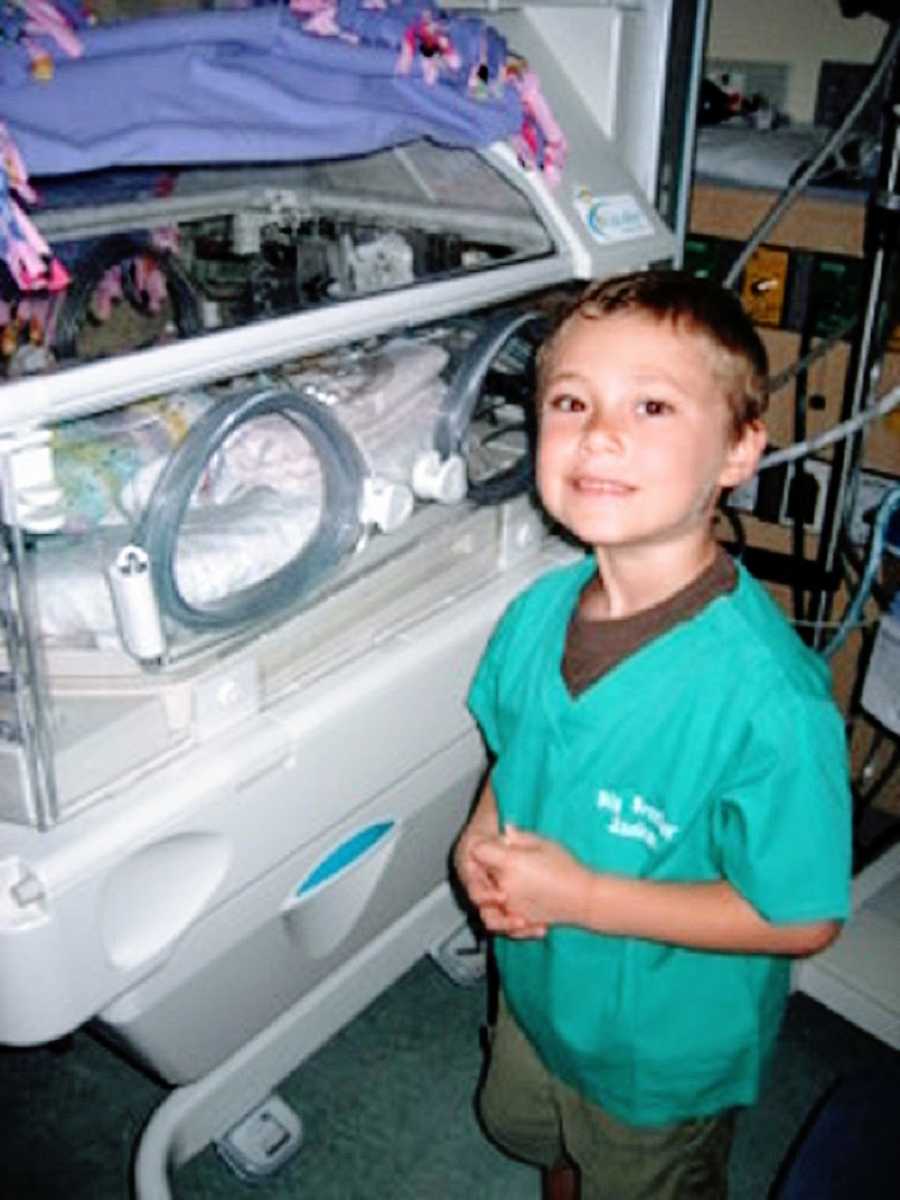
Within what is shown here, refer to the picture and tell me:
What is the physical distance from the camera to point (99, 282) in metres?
1.58

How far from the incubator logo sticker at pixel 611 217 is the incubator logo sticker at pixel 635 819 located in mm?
666

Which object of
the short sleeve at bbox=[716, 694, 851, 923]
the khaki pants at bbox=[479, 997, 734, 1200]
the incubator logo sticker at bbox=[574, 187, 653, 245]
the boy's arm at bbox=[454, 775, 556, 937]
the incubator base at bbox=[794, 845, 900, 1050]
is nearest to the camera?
the short sleeve at bbox=[716, 694, 851, 923]

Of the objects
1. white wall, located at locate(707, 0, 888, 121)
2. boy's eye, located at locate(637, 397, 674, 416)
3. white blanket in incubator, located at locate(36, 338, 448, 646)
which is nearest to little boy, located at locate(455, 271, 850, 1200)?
boy's eye, located at locate(637, 397, 674, 416)

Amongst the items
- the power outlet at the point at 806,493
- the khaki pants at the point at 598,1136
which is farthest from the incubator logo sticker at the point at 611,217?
the khaki pants at the point at 598,1136

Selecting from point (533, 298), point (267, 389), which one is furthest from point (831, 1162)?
point (533, 298)

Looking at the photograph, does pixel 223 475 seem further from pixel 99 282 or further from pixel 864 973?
pixel 864 973

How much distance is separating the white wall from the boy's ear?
1496mm

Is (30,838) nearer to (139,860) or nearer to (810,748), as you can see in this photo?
(139,860)

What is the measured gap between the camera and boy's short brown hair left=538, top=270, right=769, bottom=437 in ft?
3.05

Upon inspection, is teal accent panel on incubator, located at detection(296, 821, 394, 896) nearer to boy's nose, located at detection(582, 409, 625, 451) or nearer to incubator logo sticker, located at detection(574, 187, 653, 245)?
boy's nose, located at detection(582, 409, 625, 451)

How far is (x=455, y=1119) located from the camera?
5.36 feet

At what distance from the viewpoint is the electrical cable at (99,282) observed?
1.54 m

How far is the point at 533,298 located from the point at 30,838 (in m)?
0.88

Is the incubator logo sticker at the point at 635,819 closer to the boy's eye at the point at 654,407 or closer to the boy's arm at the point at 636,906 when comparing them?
the boy's arm at the point at 636,906
